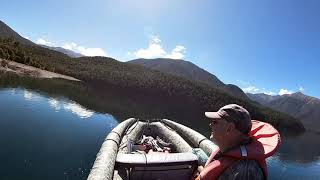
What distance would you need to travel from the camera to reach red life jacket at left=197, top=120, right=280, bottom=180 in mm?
4789

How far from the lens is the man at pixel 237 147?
4.74 metres

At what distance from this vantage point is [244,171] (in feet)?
15.3

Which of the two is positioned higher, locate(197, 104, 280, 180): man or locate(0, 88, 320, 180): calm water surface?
locate(197, 104, 280, 180): man

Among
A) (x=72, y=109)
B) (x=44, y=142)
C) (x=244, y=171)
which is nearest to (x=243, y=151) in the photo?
(x=244, y=171)

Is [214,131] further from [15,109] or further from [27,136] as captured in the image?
[15,109]

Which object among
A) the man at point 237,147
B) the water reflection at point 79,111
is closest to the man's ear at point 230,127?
the man at point 237,147

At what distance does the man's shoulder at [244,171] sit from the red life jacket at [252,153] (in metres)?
0.06

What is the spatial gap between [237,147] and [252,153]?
0.25m

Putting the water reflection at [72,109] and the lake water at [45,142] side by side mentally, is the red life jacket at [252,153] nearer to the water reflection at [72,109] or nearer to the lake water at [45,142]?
the lake water at [45,142]

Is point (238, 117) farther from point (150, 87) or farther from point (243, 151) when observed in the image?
point (150, 87)

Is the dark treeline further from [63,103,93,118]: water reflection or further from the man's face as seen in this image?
the man's face

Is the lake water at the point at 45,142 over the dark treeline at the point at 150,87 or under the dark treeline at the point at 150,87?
under

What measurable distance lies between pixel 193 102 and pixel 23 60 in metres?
60.5

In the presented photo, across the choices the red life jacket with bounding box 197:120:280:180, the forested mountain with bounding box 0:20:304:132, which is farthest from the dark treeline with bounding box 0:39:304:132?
the red life jacket with bounding box 197:120:280:180
